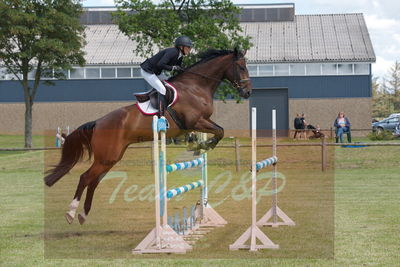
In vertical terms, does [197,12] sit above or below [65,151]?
above

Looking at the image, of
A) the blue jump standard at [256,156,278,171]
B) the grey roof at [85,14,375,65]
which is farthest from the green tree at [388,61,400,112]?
the blue jump standard at [256,156,278,171]

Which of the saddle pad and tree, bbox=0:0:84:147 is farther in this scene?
tree, bbox=0:0:84:147

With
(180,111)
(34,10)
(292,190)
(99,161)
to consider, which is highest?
(34,10)

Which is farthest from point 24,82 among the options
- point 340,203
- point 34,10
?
point 340,203

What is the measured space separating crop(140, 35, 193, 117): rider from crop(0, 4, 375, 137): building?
97.2 feet

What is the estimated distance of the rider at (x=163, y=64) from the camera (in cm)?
755

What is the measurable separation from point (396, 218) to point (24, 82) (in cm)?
2332

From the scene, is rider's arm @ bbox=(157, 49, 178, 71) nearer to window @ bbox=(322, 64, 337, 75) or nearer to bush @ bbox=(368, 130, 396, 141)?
bush @ bbox=(368, 130, 396, 141)

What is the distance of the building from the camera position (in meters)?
36.8

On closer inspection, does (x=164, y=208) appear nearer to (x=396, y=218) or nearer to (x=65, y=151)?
(x=65, y=151)

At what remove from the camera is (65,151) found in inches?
331

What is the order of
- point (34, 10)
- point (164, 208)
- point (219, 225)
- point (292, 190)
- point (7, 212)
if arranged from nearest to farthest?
point (164, 208), point (219, 225), point (7, 212), point (292, 190), point (34, 10)

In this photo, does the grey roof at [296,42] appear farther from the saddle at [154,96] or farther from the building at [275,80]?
the saddle at [154,96]

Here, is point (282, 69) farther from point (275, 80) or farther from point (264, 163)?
point (264, 163)
